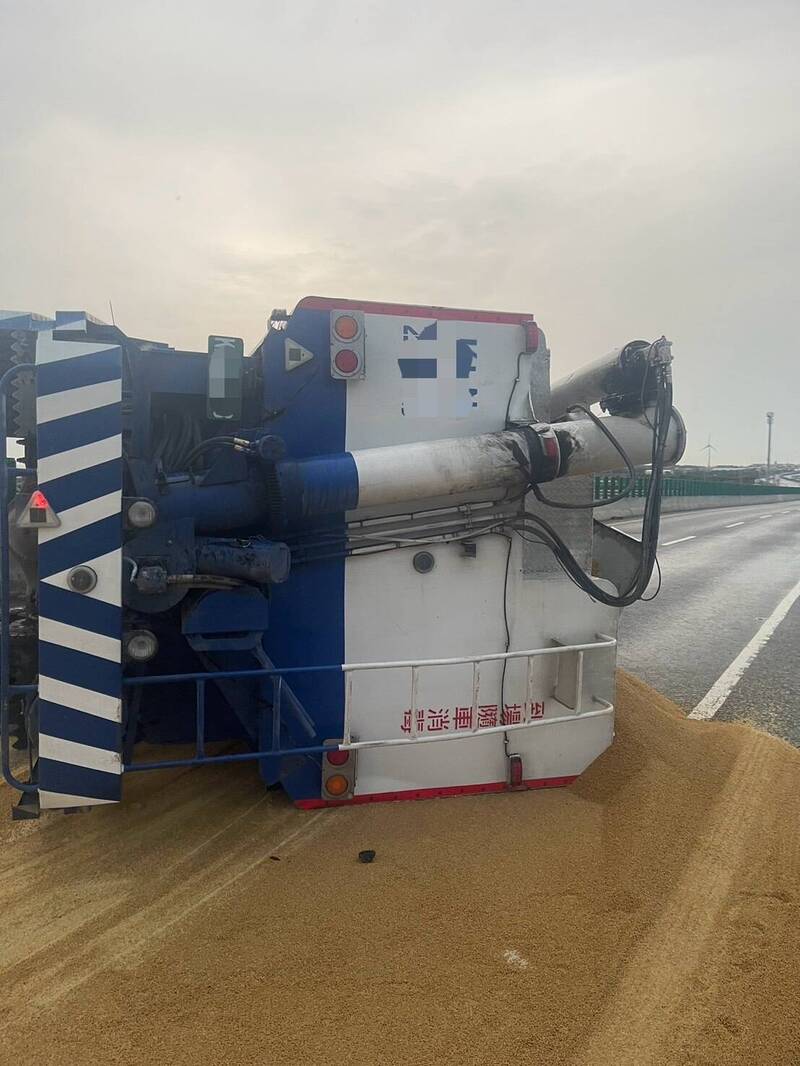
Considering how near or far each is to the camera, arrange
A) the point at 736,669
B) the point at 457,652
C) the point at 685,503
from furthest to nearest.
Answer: the point at 685,503
the point at 736,669
the point at 457,652

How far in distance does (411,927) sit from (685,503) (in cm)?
3674

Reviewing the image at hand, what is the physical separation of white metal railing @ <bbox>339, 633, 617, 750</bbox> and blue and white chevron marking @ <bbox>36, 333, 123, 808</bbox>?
3.41 ft

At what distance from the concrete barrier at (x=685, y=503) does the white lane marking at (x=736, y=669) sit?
6.40 meters

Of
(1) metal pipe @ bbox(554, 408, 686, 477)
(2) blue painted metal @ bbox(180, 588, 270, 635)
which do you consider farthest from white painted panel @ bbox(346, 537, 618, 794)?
(1) metal pipe @ bbox(554, 408, 686, 477)

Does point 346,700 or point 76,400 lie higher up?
point 76,400

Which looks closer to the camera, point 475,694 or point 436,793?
point 475,694

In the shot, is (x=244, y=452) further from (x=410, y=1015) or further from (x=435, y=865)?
(x=410, y=1015)

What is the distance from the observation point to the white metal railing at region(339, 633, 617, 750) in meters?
3.17

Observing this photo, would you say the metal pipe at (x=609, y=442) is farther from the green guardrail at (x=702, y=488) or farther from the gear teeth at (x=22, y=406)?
the green guardrail at (x=702, y=488)

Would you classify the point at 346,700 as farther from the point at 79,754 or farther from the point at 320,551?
the point at 79,754

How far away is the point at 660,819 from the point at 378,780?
58.3 inches

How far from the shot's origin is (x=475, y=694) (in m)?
3.36

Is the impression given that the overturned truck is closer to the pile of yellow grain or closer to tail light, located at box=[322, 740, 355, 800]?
tail light, located at box=[322, 740, 355, 800]

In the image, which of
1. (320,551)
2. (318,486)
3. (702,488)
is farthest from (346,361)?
(702,488)
